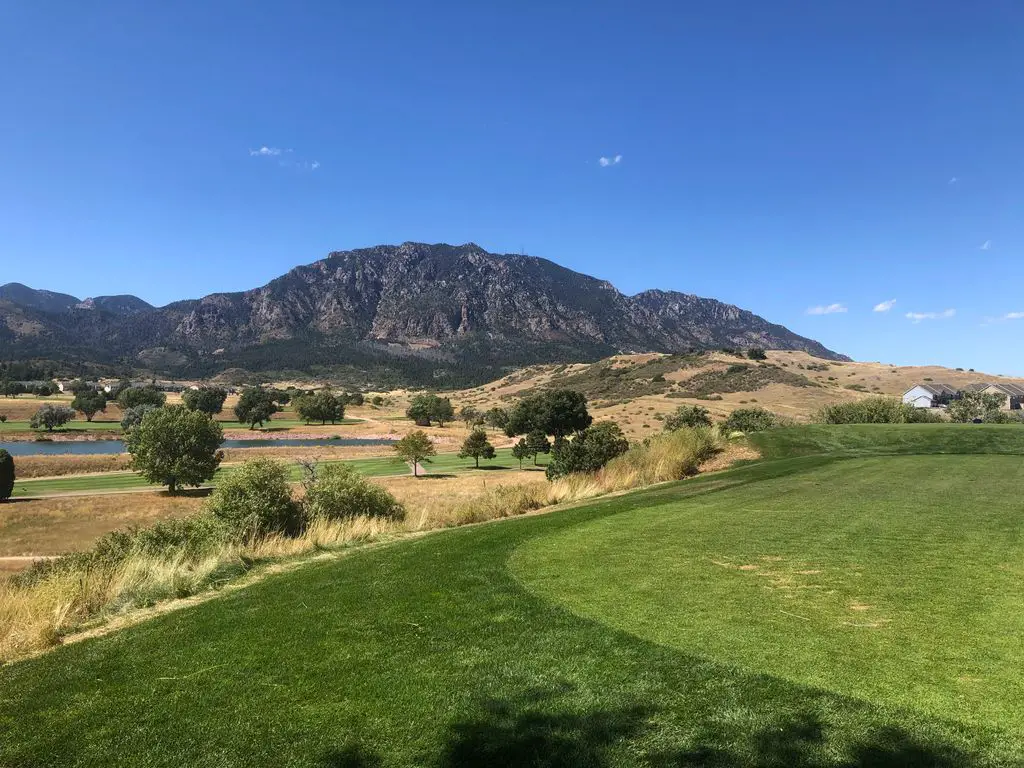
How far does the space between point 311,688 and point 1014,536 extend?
10.0 m

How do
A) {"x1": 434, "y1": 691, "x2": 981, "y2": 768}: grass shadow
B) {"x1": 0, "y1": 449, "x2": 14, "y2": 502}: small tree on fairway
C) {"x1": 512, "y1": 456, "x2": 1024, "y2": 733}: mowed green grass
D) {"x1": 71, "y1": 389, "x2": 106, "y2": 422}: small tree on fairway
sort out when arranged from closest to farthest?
{"x1": 434, "y1": 691, "x2": 981, "y2": 768}: grass shadow
{"x1": 512, "y1": 456, "x2": 1024, "y2": 733}: mowed green grass
{"x1": 0, "y1": 449, "x2": 14, "y2": 502}: small tree on fairway
{"x1": 71, "y1": 389, "x2": 106, "y2": 422}: small tree on fairway

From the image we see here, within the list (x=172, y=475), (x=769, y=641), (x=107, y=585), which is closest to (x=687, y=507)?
(x=769, y=641)

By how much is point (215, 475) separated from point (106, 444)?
43.9 metres

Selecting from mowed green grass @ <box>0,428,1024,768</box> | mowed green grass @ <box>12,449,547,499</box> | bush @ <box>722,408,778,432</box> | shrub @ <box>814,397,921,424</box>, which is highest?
shrub @ <box>814,397,921,424</box>

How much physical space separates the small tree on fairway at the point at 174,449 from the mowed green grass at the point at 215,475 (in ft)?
8.27

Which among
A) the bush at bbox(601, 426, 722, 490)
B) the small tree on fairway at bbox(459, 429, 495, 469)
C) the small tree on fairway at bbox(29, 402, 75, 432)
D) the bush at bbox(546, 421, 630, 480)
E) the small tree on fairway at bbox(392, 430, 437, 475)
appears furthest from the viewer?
the small tree on fairway at bbox(29, 402, 75, 432)

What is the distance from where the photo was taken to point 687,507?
1334 cm

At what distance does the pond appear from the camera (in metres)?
82.5

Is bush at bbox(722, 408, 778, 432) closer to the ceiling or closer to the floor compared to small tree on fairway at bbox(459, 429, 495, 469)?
closer to the ceiling

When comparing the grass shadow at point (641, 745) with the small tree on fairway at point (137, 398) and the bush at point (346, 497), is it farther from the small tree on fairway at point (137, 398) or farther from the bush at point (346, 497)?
the small tree on fairway at point (137, 398)

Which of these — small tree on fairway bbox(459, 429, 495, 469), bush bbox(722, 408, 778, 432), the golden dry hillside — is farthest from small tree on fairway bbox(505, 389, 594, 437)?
bush bbox(722, 408, 778, 432)

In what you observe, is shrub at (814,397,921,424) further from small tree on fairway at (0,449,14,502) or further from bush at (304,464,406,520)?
small tree on fairway at (0,449,14,502)

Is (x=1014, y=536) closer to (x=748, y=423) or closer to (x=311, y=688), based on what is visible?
(x=311, y=688)

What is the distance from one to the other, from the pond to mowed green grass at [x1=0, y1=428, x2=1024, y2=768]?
8828cm
